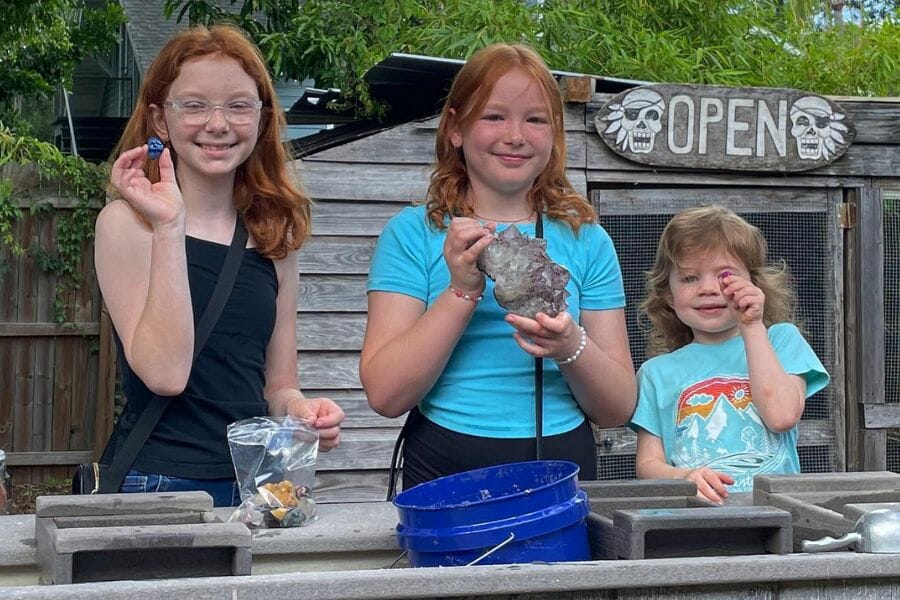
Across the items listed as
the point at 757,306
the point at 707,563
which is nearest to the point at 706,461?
the point at 757,306

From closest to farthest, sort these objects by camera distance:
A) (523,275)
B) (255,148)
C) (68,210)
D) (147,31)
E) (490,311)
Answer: (523,275), (490,311), (255,148), (68,210), (147,31)

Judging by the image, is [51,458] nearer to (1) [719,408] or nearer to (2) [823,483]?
(1) [719,408]

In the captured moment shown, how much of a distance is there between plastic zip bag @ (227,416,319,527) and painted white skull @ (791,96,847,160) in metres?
3.90

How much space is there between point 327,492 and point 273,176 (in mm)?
3098

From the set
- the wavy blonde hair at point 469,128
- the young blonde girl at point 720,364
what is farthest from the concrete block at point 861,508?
the wavy blonde hair at point 469,128

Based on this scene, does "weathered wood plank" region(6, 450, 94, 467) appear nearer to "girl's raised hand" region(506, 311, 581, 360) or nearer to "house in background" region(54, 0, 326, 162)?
"house in background" region(54, 0, 326, 162)

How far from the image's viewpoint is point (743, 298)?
2.88m

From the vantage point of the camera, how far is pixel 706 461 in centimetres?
288

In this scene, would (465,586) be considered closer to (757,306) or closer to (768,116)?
(757,306)

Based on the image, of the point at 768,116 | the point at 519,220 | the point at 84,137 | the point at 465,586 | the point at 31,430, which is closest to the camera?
the point at 465,586

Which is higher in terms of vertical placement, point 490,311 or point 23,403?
point 490,311

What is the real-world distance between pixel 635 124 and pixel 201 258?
3.39 m

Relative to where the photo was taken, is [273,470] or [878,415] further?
[878,415]

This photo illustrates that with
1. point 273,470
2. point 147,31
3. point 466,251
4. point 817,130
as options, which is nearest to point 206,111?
point 466,251
